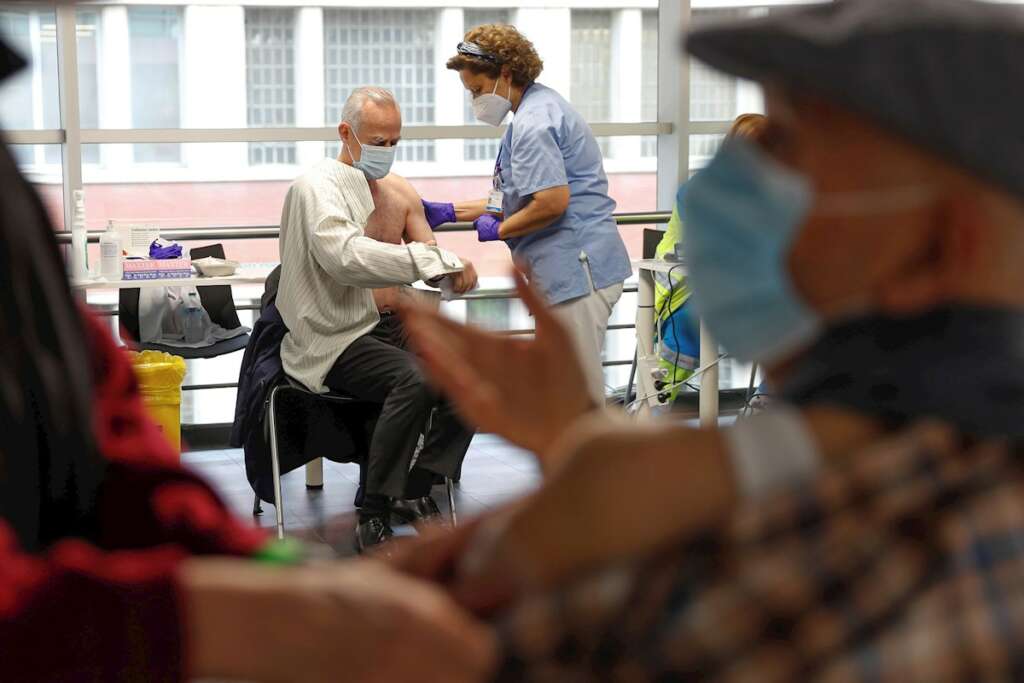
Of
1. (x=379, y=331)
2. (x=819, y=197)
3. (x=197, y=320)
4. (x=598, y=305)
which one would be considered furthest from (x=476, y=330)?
(x=197, y=320)

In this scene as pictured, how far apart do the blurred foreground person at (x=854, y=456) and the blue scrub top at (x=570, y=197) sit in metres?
3.74

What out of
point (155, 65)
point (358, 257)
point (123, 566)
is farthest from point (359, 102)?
point (123, 566)

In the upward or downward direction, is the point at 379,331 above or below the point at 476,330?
below

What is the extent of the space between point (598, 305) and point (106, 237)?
174 cm

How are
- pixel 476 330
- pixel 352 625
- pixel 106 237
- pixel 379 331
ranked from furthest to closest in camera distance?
pixel 106 237, pixel 379 331, pixel 476 330, pixel 352 625

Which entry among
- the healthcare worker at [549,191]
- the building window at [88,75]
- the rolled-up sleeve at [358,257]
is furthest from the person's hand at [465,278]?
the building window at [88,75]

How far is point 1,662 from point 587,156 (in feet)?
12.9

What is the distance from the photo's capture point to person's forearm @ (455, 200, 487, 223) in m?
5.12

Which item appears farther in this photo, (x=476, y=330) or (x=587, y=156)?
(x=587, y=156)

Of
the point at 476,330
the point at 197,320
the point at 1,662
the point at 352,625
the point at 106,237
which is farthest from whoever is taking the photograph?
the point at 197,320

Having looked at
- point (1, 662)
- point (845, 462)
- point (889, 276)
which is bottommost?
point (1, 662)

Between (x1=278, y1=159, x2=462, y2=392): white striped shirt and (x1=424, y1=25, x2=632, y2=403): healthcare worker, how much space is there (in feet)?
1.72

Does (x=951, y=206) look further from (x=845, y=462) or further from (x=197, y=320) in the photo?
(x=197, y=320)

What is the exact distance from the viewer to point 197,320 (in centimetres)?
511
